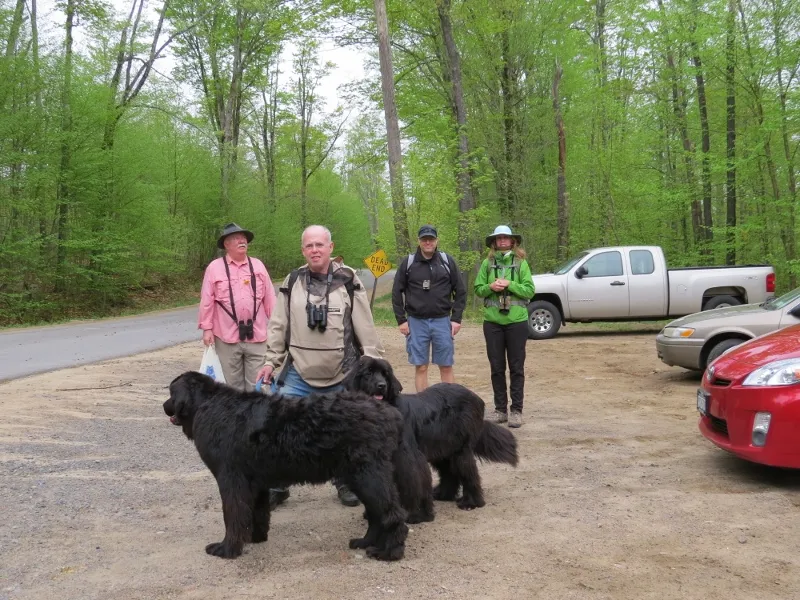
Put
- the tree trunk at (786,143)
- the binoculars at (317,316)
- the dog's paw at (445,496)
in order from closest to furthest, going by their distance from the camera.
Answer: the binoculars at (317,316), the dog's paw at (445,496), the tree trunk at (786,143)

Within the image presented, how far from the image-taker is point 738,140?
59.8 feet

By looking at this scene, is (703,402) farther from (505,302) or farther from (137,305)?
(137,305)

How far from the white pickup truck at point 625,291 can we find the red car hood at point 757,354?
28.4ft

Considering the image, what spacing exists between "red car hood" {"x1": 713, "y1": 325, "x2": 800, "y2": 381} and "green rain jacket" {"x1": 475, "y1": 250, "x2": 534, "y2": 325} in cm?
197

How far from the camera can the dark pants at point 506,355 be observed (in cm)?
670

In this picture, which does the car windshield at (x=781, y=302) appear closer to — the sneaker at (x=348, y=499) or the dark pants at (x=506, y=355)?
the dark pants at (x=506, y=355)

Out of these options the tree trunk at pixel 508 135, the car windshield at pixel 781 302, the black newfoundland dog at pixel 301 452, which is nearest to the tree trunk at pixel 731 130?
the tree trunk at pixel 508 135

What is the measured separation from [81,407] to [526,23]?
18962mm

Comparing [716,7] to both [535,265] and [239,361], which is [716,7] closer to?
[535,265]

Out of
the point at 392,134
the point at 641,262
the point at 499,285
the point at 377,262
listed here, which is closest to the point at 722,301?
the point at 641,262

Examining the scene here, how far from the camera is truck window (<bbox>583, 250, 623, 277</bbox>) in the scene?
47.1 feet

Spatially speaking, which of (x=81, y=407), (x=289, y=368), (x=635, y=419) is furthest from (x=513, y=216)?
(x=289, y=368)

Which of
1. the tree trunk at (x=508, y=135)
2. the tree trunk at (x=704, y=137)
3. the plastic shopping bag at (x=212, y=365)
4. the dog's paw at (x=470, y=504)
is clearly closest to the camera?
the dog's paw at (x=470, y=504)

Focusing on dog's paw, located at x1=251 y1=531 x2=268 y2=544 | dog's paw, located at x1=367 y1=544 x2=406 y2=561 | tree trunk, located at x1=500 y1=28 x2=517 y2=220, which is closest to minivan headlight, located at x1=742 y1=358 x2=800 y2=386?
dog's paw, located at x1=367 y1=544 x2=406 y2=561
